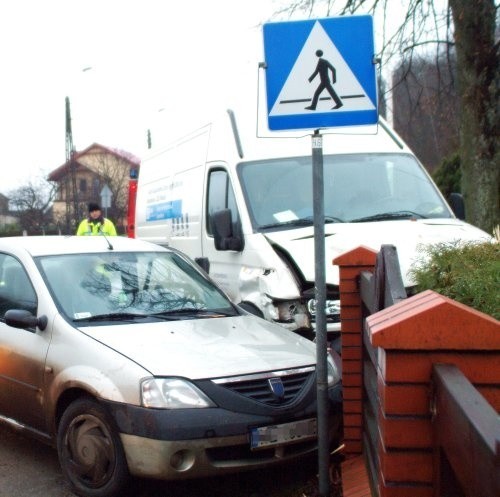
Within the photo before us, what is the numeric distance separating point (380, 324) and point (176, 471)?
234 cm

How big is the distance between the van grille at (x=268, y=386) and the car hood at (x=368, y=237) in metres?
1.53

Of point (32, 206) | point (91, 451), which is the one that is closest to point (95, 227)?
point (91, 451)

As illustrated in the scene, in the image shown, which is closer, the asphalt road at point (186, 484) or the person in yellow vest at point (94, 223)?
the asphalt road at point (186, 484)

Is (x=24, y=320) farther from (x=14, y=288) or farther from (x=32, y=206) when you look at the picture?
(x=32, y=206)

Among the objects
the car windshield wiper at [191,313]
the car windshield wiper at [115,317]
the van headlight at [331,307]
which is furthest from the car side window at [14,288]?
the van headlight at [331,307]

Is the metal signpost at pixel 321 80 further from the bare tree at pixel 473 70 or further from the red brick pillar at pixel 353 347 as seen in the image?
the bare tree at pixel 473 70

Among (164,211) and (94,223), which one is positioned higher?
(164,211)

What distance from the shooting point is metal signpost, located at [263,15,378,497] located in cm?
414

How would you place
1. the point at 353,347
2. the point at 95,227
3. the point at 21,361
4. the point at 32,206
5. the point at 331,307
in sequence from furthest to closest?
the point at 32,206 < the point at 95,227 < the point at 331,307 < the point at 21,361 < the point at 353,347

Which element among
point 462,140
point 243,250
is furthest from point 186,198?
point 462,140

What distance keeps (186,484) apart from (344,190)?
11.7 feet

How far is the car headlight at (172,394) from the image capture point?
422 centimetres

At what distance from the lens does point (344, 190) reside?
24.4 feet

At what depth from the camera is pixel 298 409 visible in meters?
4.52
